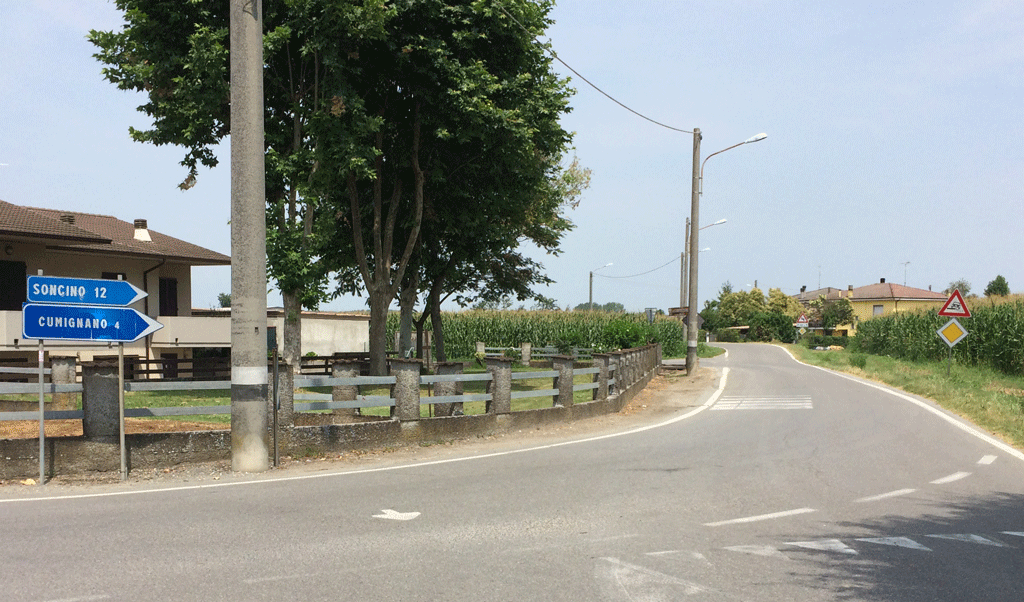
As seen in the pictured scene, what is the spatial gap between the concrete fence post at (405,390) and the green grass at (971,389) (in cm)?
953

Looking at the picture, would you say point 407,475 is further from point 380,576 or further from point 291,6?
point 291,6

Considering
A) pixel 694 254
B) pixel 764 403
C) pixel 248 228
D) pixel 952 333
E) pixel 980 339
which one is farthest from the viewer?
pixel 980 339

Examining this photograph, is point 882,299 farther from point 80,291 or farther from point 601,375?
point 80,291

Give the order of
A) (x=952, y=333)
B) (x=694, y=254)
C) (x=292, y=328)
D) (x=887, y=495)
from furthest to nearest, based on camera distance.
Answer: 1. (x=694, y=254)
2. (x=292, y=328)
3. (x=952, y=333)
4. (x=887, y=495)

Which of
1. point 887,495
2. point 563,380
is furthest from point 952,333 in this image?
point 887,495

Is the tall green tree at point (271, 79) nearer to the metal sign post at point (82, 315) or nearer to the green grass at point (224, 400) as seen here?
the green grass at point (224, 400)

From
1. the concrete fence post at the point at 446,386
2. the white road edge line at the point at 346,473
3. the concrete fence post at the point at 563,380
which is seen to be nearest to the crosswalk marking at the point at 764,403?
the white road edge line at the point at 346,473

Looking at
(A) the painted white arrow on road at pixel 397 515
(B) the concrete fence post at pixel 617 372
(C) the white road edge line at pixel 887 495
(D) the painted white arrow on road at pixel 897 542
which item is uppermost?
(B) the concrete fence post at pixel 617 372

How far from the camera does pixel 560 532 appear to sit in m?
7.16

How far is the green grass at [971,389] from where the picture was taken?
53.7 ft

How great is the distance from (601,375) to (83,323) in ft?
36.5

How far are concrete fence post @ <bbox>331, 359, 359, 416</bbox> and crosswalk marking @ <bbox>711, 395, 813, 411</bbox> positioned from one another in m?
9.35

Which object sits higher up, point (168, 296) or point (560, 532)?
point (168, 296)

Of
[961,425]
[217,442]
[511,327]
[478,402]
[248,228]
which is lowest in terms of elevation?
[478,402]
